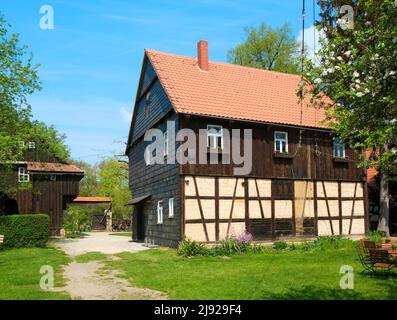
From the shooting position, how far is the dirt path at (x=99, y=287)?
1007 cm

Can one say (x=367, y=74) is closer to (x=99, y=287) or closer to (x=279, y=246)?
(x=99, y=287)

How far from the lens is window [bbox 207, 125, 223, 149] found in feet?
68.0

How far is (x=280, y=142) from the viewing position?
2297 centimetres

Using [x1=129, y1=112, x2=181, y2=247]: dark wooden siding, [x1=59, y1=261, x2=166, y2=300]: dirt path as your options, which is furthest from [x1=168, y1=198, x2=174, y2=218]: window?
[x1=59, y1=261, x2=166, y2=300]: dirt path

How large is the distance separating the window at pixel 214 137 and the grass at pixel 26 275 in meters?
8.16

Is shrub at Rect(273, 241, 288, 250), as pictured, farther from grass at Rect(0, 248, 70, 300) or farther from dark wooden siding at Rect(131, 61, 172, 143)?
grass at Rect(0, 248, 70, 300)

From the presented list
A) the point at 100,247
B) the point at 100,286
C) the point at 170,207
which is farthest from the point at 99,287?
the point at 100,247

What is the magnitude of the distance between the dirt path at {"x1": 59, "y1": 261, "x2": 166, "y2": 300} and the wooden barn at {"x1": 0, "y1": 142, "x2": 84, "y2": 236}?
18.6 metres

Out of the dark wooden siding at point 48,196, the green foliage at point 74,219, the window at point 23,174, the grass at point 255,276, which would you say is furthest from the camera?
the green foliage at point 74,219

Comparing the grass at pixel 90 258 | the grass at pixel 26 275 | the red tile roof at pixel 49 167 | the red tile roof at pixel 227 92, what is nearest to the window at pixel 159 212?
the grass at pixel 90 258

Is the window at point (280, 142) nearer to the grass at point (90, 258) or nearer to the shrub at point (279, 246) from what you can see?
the shrub at point (279, 246)

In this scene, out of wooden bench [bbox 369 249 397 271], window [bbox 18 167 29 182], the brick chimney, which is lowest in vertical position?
wooden bench [bbox 369 249 397 271]

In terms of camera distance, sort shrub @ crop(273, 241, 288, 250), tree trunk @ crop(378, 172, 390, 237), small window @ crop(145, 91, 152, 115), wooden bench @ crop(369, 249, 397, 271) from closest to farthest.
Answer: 1. wooden bench @ crop(369, 249, 397, 271)
2. shrub @ crop(273, 241, 288, 250)
3. small window @ crop(145, 91, 152, 115)
4. tree trunk @ crop(378, 172, 390, 237)
